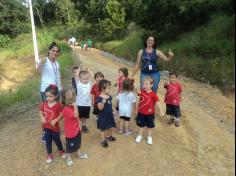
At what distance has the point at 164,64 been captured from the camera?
59.7 feet

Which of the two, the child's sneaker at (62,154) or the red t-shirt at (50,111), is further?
the child's sneaker at (62,154)

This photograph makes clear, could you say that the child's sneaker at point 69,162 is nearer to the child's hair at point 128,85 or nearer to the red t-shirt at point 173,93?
the child's hair at point 128,85

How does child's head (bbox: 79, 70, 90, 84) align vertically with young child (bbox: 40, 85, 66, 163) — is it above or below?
above

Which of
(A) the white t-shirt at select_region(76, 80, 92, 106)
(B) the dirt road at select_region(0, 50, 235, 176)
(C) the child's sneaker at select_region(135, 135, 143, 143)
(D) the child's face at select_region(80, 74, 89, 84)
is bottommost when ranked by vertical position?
(B) the dirt road at select_region(0, 50, 235, 176)

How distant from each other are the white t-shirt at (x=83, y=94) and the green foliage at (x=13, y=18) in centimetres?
3817

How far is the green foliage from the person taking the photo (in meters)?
42.0

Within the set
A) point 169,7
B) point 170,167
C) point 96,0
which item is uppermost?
point 96,0

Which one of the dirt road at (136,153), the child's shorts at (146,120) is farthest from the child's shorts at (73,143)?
the child's shorts at (146,120)

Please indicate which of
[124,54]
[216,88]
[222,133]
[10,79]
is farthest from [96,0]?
[222,133]

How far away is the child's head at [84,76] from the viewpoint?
656cm

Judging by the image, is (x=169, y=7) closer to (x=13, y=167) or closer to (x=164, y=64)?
(x=164, y=64)

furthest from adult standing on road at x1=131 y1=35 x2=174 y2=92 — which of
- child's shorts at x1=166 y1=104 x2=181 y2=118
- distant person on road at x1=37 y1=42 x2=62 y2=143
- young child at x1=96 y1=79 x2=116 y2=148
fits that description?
distant person on road at x1=37 y1=42 x2=62 y2=143

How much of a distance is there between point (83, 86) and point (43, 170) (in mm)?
1729

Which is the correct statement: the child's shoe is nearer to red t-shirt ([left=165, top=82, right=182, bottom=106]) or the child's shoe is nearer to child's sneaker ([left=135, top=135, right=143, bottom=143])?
child's sneaker ([left=135, top=135, right=143, bottom=143])
